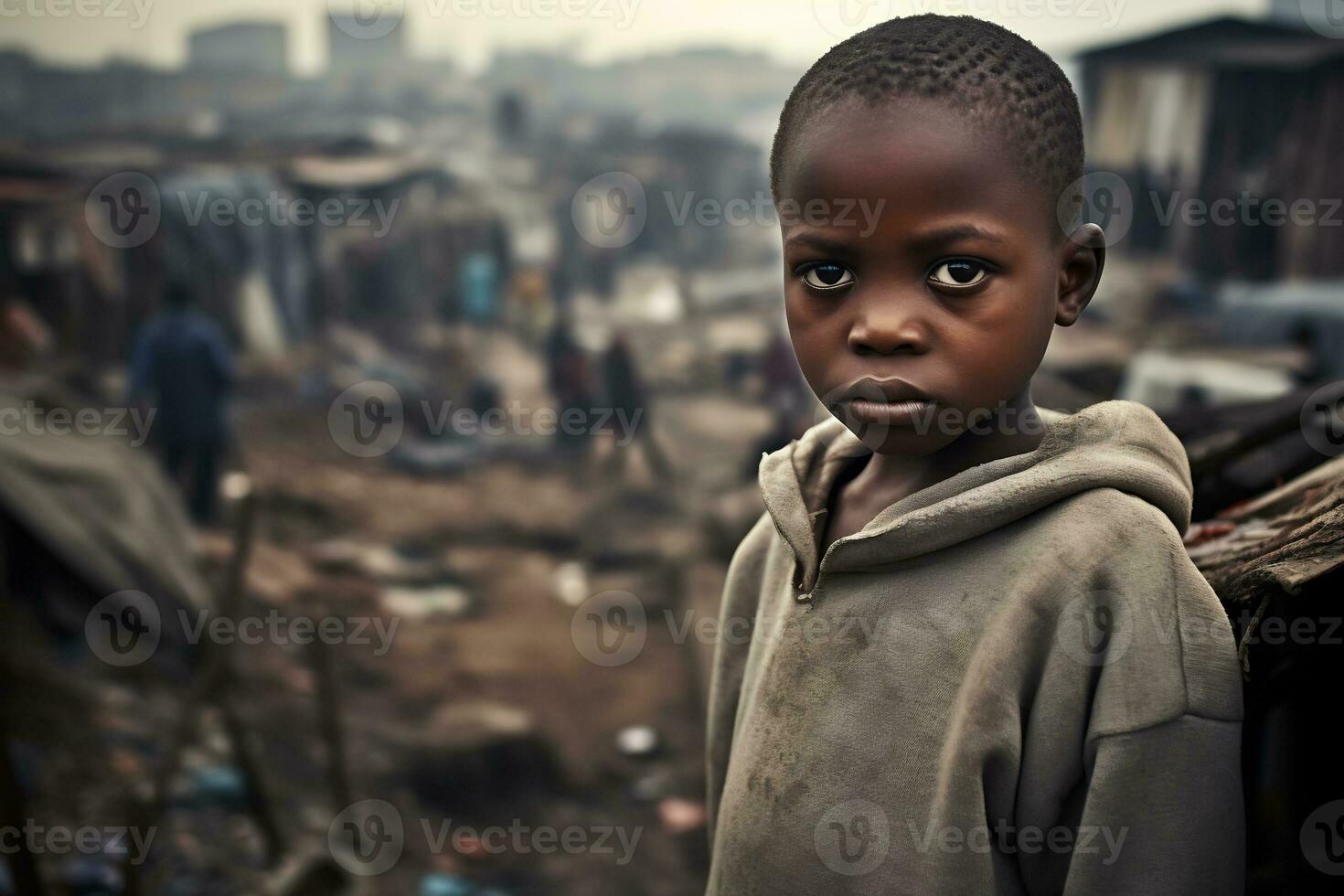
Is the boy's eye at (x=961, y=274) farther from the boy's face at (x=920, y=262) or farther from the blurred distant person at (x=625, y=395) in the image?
the blurred distant person at (x=625, y=395)

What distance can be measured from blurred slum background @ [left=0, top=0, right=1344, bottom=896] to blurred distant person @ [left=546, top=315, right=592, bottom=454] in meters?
0.03

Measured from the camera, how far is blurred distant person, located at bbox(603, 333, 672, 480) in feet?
32.4

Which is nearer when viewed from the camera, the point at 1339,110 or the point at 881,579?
the point at 881,579

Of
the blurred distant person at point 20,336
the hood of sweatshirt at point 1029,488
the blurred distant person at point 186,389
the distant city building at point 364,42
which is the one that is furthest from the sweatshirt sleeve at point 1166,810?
the distant city building at point 364,42

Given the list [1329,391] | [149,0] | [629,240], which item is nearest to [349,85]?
[149,0]

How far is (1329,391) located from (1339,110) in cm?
841

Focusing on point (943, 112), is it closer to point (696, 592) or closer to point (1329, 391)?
point (1329, 391)

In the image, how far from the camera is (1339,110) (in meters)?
8.41

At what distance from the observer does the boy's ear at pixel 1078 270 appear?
3.51 ft

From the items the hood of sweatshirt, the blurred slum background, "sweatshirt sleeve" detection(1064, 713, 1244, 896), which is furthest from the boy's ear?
the blurred slum background

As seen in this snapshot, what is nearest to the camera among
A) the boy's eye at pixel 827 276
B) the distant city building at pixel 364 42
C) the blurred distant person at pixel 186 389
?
the boy's eye at pixel 827 276

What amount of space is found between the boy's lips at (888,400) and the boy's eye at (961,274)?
0.11 meters

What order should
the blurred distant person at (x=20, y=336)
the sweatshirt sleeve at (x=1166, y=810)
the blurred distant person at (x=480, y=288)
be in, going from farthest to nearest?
the blurred distant person at (x=480, y=288) < the blurred distant person at (x=20, y=336) < the sweatshirt sleeve at (x=1166, y=810)

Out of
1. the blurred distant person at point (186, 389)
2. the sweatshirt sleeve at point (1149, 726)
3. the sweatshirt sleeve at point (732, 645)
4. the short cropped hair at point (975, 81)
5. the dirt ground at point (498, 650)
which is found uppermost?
the short cropped hair at point (975, 81)
